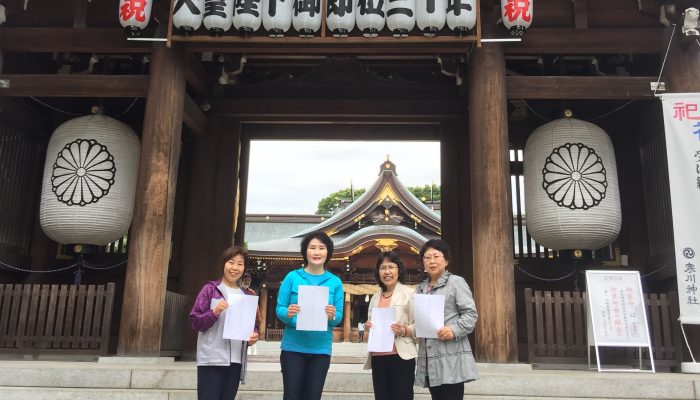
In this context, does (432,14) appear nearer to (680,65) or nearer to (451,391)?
(680,65)

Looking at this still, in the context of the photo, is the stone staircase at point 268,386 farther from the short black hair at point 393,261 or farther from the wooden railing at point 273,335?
the wooden railing at point 273,335

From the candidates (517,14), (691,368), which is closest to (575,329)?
(691,368)

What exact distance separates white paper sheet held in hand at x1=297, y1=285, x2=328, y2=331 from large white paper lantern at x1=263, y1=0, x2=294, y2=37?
3960mm

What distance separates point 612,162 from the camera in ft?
24.6

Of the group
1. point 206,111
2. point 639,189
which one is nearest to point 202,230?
point 206,111

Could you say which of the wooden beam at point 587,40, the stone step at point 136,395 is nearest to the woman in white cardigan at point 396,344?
the stone step at point 136,395

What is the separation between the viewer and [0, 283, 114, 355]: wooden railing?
6.58 m

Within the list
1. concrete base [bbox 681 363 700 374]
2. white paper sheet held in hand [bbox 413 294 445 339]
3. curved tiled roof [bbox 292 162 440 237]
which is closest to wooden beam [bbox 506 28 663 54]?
concrete base [bbox 681 363 700 374]

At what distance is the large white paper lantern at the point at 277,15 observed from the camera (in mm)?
6508

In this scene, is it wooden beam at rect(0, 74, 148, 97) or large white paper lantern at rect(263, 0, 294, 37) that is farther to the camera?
wooden beam at rect(0, 74, 148, 97)

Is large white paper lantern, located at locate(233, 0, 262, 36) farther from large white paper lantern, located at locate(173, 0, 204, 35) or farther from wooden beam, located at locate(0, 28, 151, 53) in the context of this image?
wooden beam, located at locate(0, 28, 151, 53)

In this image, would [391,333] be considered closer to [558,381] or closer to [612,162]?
[558,381]

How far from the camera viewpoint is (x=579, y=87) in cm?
707

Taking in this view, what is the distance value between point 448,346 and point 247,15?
4667mm
